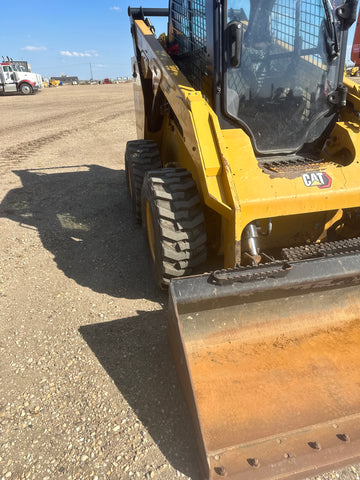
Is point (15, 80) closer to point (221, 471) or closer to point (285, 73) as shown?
point (285, 73)

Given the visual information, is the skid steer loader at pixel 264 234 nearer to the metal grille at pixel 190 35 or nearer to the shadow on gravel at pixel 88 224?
the metal grille at pixel 190 35

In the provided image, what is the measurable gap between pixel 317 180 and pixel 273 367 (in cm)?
126

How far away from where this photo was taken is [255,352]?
2158 millimetres

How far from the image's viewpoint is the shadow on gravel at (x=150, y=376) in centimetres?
190

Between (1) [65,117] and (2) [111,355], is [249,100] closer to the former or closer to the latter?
(2) [111,355]

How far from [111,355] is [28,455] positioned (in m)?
0.76

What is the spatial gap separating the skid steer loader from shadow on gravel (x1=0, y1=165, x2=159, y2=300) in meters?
0.50

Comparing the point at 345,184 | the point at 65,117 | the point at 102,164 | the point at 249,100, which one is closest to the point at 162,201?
the point at 249,100

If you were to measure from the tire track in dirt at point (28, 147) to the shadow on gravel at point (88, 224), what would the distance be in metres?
1.38

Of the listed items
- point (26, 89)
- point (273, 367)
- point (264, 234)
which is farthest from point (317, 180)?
point (26, 89)

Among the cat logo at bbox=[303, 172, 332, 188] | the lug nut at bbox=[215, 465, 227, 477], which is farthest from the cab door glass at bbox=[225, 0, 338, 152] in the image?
the lug nut at bbox=[215, 465, 227, 477]

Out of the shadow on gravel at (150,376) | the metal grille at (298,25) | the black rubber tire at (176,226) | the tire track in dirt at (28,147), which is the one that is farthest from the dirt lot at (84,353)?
the tire track in dirt at (28,147)

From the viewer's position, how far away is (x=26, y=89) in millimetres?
26328

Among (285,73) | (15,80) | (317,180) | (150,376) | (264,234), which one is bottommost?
(150,376)
